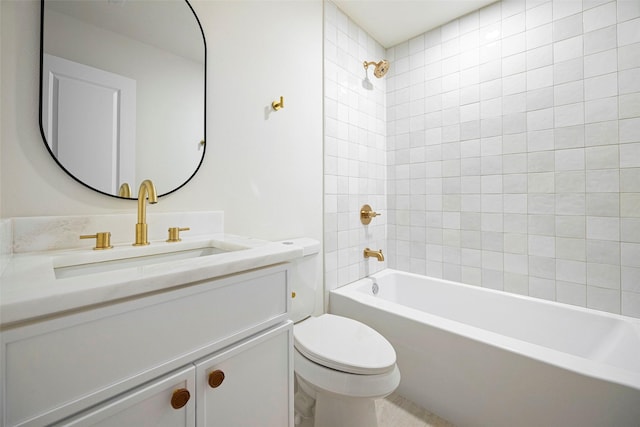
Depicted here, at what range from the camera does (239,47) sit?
1331mm

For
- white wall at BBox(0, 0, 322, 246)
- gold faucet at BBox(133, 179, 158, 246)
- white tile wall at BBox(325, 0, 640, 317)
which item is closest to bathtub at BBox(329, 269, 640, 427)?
white tile wall at BBox(325, 0, 640, 317)

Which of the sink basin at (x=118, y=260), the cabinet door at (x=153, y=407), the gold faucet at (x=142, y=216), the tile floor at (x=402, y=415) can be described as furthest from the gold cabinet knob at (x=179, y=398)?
the tile floor at (x=402, y=415)

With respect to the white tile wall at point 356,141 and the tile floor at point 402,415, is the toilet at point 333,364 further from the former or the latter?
the white tile wall at point 356,141

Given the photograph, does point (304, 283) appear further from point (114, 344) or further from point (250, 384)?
point (114, 344)

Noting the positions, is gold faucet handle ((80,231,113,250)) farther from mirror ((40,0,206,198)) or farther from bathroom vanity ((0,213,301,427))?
mirror ((40,0,206,198))

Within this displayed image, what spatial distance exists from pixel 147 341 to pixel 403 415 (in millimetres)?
1391

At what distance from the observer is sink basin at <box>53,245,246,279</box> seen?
755mm

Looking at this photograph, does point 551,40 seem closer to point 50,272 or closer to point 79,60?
point 79,60

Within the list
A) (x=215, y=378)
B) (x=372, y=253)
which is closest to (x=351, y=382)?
(x=215, y=378)

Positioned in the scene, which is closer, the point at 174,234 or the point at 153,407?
the point at 153,407

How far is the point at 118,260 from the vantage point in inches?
33.3

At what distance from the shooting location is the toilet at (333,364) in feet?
3.41

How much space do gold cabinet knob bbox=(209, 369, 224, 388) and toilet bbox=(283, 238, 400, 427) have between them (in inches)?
16.8

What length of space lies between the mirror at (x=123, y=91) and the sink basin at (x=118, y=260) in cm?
25
